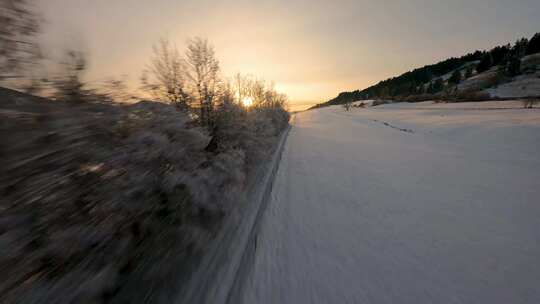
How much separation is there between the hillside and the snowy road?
149 ft

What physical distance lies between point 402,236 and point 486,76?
84057 mm

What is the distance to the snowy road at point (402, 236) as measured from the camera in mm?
2281


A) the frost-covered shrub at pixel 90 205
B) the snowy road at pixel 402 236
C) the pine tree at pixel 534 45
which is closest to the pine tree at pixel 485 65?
the pine tree at pixel 534 45

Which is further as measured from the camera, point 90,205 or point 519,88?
point 519,88

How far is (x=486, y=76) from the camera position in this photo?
193ft

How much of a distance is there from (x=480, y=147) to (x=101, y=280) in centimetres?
1247

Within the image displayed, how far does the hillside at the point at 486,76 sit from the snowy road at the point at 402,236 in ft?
149

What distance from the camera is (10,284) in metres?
1.26

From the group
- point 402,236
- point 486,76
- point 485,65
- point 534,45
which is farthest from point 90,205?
point 534,45

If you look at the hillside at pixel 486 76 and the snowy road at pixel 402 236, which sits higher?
the hillside at pixel 486 76

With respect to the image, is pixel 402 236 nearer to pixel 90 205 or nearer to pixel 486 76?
pixel 90 205

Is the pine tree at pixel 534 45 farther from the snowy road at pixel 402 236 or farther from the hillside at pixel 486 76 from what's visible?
the snowy road at pixel 402 236

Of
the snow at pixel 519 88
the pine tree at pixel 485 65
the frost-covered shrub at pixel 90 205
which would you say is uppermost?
the pine tree at pixel 485 65

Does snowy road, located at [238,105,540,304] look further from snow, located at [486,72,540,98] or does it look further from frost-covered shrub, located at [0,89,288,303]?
snow, located at [486,72,540,98]
